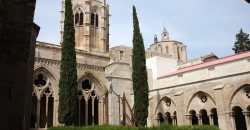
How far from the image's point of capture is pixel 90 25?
95.5 feet

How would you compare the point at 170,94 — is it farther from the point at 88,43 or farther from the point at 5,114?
the point at 5,114

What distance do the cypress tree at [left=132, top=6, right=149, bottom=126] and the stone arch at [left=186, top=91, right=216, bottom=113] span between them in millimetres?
3565

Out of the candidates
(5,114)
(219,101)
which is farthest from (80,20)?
(5,114)

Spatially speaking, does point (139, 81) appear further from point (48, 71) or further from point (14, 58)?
point (14, 58)

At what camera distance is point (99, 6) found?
100 feet

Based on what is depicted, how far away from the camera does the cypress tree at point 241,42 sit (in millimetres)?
35406

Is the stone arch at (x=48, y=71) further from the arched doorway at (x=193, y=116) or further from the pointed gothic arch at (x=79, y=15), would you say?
the arched doorway at (x=193, y=116)

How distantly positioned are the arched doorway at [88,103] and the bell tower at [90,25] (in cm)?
496

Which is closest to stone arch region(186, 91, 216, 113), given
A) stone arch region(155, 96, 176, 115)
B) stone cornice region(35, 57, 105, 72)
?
stone arch region(155, 96, 176, 115)

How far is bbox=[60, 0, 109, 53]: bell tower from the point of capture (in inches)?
1130

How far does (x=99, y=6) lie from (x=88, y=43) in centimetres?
499

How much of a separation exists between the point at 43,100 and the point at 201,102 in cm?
1273

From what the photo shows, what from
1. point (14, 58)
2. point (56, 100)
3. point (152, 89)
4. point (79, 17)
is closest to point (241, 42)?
point (152, 89)

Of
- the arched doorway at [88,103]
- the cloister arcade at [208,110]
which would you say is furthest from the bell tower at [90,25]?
the cloister arcade at [208,110]
